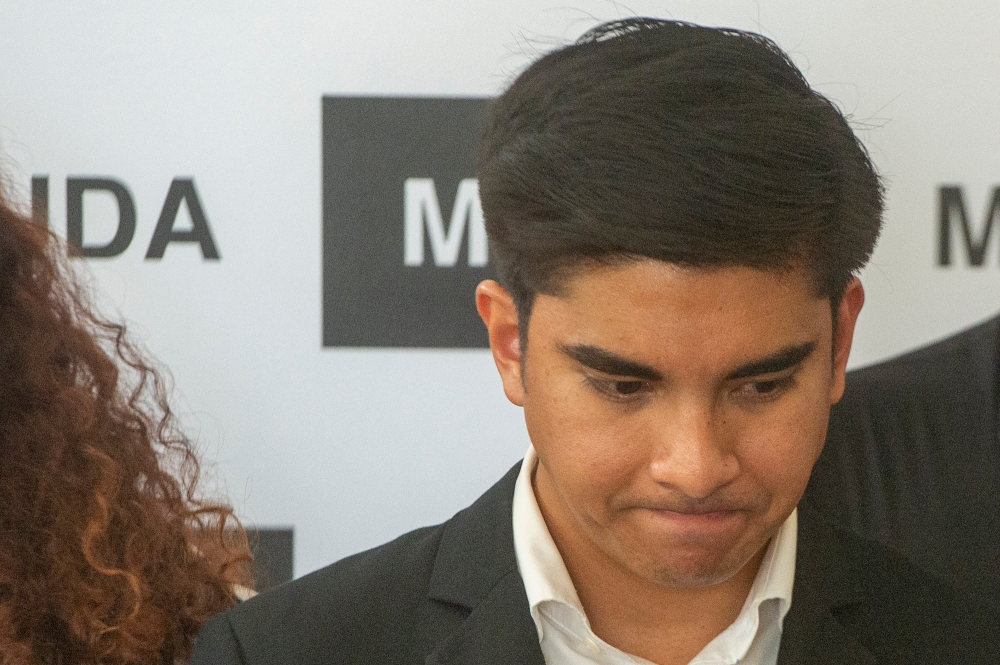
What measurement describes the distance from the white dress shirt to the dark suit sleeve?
0.89ft

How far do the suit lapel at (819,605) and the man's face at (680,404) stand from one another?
0.10 m

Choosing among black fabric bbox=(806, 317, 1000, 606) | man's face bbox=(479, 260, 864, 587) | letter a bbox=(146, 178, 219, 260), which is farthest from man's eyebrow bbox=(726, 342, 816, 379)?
letter a bbox=(146, 178, 219, 260)

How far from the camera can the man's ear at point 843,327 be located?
1023 millimetres

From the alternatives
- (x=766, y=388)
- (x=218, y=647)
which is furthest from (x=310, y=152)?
(x=766, y=388)

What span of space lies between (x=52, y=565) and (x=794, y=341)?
2.65 feet

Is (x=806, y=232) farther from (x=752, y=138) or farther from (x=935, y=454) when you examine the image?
(x=935, y=454)

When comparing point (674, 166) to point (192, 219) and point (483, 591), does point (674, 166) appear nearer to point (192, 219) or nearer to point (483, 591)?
point (483, 591)

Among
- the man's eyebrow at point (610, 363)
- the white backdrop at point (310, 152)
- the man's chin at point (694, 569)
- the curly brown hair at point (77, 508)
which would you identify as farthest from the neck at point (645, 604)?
the white backdrop at point (310, 152)

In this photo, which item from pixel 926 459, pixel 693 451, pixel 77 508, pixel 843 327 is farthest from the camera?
pixel 926 459

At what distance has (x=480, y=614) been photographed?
3.46ft

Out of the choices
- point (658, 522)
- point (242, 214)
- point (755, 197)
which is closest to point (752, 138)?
point (755, 197)

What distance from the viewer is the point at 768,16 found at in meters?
1.62

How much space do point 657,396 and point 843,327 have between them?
0.21 metres

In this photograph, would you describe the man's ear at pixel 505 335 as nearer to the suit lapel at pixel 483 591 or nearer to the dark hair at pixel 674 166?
the dark hair at pixel 674 166
